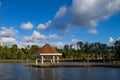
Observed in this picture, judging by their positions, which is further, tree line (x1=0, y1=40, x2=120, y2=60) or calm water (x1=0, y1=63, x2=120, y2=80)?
tree line (x1=0, y1=40, x2=120, y2=60)

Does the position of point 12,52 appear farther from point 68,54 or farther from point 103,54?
point 103,54

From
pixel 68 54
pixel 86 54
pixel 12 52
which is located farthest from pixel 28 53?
pixel 86 54

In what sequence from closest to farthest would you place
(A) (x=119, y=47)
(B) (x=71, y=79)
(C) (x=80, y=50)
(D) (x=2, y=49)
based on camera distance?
1. (B) (x=71, y=79)
2. (A) (x=119, y=47)
3. (D) (x=2, y=49)
4. (C) (x=80, y=50)

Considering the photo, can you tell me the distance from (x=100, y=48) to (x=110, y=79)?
11392 centimetres

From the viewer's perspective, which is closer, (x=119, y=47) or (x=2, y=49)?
(x=119, y=47)

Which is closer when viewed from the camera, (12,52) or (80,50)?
(12,52)

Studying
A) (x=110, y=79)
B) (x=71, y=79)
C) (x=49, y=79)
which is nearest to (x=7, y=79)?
(x=49, y=79)

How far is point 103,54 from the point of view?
14688cm

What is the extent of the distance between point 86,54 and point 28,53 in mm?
31073

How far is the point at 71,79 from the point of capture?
36.1 metres

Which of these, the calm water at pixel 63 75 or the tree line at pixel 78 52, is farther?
the tree line at pixel 78 52

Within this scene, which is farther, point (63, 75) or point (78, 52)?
point (78, 52)

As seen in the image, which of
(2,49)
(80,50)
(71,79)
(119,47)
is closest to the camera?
(71,79)

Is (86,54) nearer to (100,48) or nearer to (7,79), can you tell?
(100,48)
